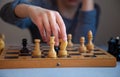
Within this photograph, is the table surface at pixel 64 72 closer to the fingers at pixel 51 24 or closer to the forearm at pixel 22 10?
the fingers at pixel 51 24

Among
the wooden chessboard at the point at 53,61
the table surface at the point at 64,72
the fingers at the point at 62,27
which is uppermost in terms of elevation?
the fingers at the point at 62,27

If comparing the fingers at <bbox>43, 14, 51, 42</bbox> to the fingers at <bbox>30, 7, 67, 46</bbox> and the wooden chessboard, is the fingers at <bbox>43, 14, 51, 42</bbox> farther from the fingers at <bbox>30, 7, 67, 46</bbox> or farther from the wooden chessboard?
the wooden chessboard

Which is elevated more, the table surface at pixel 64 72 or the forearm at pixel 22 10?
the forearm at pixel 22 10

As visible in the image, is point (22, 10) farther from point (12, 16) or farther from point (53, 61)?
point (53, 61)

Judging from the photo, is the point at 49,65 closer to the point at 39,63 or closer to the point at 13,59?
the point at 39,63

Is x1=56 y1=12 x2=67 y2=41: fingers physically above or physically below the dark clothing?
below

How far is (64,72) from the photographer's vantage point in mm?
966

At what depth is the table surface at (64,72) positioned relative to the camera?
3.05ft

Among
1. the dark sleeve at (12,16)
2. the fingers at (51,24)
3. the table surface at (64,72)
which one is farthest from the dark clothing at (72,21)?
the table surface at (64,72)

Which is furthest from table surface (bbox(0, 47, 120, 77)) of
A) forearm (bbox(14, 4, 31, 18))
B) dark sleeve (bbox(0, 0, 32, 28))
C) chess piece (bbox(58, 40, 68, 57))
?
→ dark sleeve (bbox(0, 0, 32, 28))

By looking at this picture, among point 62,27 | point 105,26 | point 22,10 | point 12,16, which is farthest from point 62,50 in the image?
point 105,26

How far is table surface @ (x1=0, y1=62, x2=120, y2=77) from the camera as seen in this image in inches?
36.6

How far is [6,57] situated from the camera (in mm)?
1085

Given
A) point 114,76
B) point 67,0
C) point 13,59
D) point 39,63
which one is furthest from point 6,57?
point 67,0
